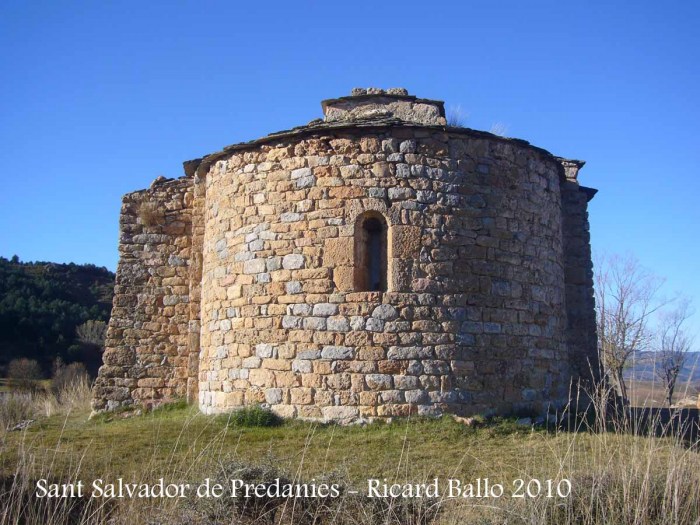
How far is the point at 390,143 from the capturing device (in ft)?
28.5

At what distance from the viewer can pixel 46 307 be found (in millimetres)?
28281

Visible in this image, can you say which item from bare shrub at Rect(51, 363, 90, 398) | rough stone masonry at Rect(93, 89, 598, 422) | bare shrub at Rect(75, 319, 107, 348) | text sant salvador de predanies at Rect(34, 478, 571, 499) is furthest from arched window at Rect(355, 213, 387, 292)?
bare shrub at Rect(75, 319, 107, 348)

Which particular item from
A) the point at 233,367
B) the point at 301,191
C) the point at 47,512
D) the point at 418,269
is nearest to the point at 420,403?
the point at 418,269

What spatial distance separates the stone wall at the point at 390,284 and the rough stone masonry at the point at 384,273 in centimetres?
2

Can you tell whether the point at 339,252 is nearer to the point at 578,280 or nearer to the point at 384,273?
the point at 384,273

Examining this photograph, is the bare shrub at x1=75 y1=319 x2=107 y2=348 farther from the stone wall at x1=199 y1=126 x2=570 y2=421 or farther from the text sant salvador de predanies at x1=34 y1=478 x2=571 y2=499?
the text sant salvador de predanies at x1=34 y1=478 x2=571 y2=499

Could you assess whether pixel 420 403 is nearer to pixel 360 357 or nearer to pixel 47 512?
pixel 360 357

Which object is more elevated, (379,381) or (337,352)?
(337,352)

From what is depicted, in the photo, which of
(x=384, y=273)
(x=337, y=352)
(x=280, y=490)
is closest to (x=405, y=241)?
(x=384, y=273)

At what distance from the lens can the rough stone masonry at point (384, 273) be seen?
8.22m

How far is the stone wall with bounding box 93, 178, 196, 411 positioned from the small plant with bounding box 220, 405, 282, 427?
7.75 feet

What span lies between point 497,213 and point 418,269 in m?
1.50

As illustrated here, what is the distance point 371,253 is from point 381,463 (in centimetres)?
311

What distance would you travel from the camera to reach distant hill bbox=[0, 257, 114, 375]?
26.6m
